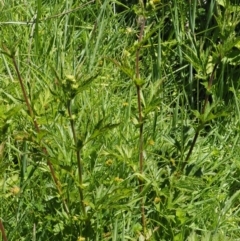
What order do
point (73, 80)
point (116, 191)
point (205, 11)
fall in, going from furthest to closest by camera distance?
point (205, 11) → point (116, 191) → point (73, 80)

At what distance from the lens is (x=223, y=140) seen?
2428 mm

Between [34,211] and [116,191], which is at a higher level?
[116,191]

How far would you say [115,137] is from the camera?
2268 millimetres

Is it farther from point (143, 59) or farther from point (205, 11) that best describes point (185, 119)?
point (205, 11)

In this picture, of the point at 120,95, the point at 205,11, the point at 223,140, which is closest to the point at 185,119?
the point at 223,140

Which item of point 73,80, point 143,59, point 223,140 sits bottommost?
point 223,140

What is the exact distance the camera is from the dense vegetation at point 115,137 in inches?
70.7

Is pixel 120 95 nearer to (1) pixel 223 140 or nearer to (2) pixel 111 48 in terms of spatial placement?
(2) pixel 111 48

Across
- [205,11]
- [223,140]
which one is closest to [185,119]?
[223,140]

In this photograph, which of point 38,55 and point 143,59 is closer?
point 38,55

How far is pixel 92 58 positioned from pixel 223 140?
25.5 inches

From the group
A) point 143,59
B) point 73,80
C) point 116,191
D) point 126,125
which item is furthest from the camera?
point 143,59

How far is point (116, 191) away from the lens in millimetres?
1824

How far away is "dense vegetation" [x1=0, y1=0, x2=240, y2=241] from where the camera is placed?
180 centimetres
